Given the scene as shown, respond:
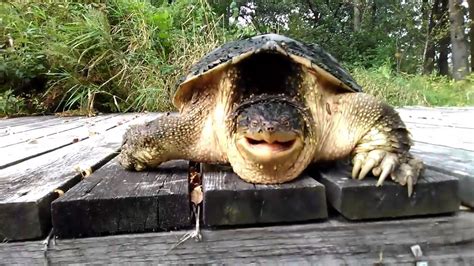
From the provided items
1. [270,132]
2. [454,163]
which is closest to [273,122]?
[270,132]

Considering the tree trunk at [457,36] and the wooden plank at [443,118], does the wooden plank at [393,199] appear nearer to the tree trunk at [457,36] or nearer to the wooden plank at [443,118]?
the wooden plank at [443,118]

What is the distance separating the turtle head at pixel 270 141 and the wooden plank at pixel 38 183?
0.48 metres

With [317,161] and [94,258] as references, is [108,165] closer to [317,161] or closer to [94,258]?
[94,258]

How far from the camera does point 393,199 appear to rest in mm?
1062

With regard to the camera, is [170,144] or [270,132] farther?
[170,144]

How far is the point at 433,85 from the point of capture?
8594mm

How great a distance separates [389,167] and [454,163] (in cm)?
41

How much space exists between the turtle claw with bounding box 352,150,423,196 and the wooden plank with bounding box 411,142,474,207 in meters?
0.13

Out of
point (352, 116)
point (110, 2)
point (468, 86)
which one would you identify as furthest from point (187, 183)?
point (468, 86)

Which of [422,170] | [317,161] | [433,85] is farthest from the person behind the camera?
[433,85]

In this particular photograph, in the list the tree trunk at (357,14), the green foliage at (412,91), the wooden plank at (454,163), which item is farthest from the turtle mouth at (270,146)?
the tree trunk at (357,14)

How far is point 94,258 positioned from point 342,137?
80cm

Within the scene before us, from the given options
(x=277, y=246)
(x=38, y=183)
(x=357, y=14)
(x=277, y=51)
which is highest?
(x=357, y=14)

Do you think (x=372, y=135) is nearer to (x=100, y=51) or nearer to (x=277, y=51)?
(x=277, y=51)
